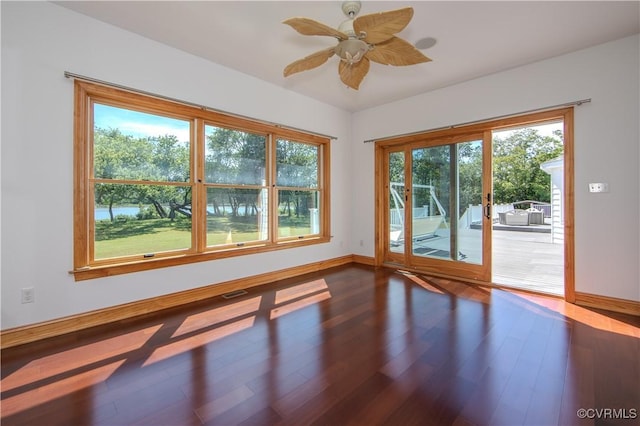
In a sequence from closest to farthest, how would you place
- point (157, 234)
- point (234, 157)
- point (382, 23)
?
point (382, 23), point (157, 234), point (234, 157)

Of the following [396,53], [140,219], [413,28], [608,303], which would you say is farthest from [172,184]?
[608,303]

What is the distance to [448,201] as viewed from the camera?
4.35 metres

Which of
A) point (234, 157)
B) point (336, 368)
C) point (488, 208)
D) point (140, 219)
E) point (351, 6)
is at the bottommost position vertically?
point (336, 368)

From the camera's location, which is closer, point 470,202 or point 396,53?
point 396,53

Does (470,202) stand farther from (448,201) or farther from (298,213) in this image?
(298,213)

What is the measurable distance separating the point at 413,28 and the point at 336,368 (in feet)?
9.98

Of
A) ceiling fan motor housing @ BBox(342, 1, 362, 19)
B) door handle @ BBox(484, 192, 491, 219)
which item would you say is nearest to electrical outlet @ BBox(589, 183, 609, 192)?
door handle @ BBox(484, 192, 491, 219)

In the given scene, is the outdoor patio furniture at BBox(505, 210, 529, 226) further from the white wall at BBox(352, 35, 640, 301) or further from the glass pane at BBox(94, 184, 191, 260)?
the glass pane at BBox(94, 184, 191, 260)

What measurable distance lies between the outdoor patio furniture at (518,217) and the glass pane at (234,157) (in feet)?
33.0

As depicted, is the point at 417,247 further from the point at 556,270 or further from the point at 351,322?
the point at 351,322

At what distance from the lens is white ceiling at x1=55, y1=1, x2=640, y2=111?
96.5 inches

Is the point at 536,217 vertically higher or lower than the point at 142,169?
lower

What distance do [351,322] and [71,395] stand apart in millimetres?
2035

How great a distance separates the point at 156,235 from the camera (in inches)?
125
